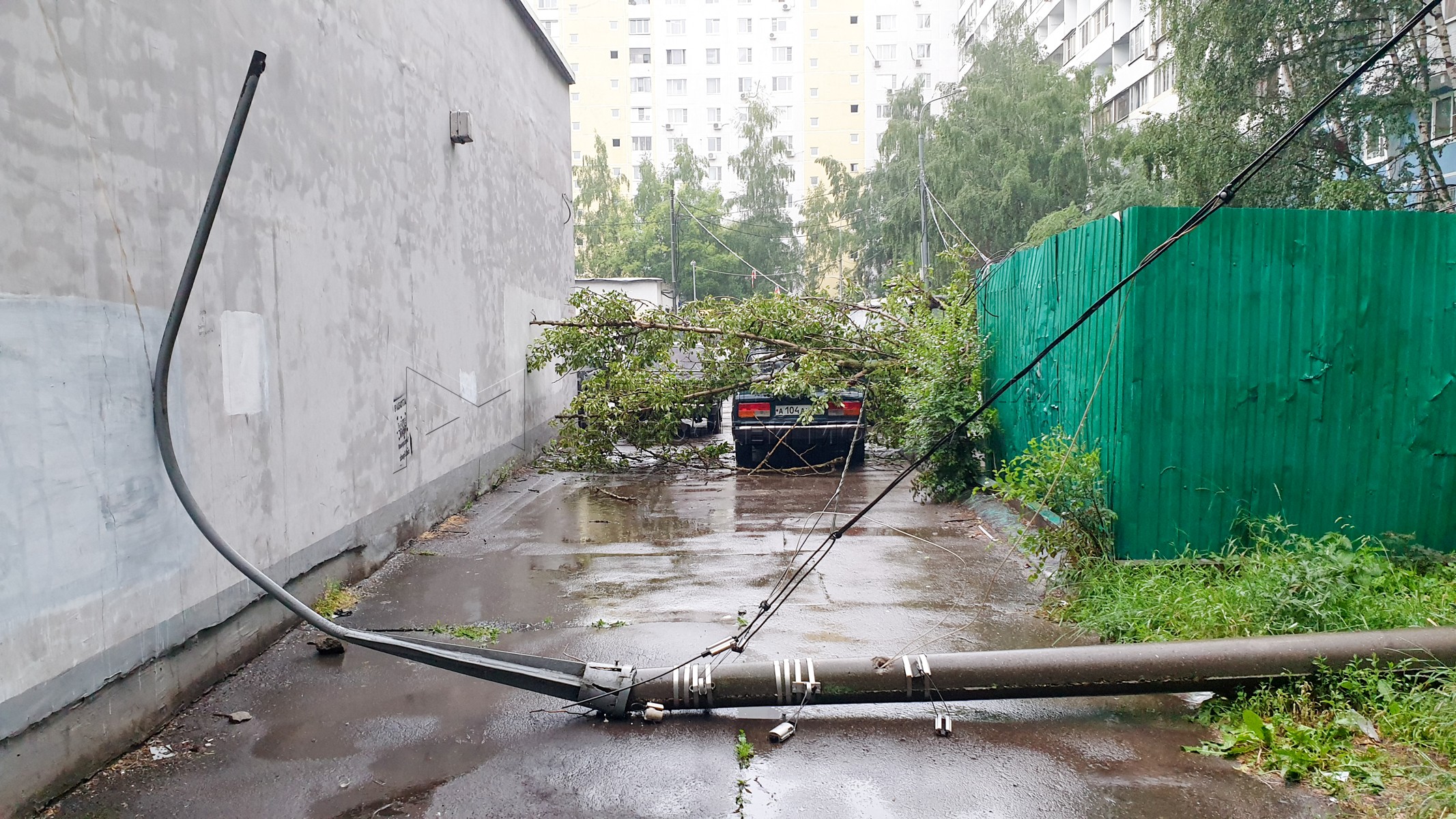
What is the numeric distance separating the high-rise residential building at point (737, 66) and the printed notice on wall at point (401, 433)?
57044 mm

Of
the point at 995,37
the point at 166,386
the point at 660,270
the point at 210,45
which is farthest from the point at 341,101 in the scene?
the point at 660,270

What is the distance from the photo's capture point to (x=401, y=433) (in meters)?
7.73

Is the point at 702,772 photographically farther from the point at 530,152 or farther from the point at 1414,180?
the point at 1414,180

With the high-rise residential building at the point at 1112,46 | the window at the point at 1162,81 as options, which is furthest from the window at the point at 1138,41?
the window at the point at 1162,81

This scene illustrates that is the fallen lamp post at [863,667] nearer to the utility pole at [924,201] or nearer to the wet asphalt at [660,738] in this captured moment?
the wet asphalt at [660,738]

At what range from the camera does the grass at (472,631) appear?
5.47 meters

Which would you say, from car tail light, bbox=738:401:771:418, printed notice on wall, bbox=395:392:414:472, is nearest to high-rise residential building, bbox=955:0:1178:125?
car tail light, bbox=738:401:771:418

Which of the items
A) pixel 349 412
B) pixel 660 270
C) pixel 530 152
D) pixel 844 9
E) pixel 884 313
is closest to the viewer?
pixel 349 412

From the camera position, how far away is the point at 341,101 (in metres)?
6.69

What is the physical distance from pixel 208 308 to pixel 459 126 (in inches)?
193

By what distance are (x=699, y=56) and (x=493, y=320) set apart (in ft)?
188

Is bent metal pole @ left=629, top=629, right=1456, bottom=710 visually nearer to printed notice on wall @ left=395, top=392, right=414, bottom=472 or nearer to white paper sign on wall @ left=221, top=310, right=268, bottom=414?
white paper sign on wall @ left=221, top=310, right=268, bottom=414

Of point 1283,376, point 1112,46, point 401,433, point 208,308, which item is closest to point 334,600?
point 401,433

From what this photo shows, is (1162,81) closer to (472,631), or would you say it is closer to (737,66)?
(472,631)
